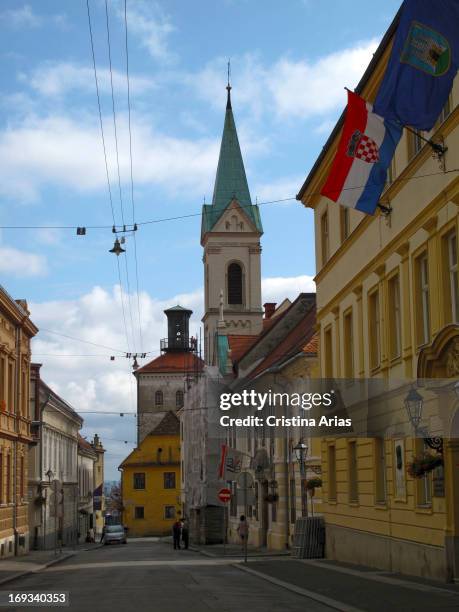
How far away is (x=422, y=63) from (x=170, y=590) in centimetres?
1077

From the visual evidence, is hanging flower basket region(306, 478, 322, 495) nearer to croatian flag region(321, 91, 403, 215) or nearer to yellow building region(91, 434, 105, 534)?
croatian flag region(321, 91, 403, 215)

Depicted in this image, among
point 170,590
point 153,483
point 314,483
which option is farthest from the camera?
point 153,483

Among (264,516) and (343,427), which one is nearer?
(343,427)

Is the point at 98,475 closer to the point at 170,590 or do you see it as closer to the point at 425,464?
the point at 170,590

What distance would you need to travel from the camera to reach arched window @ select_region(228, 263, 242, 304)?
8112cm

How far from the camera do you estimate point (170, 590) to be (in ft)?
64.5

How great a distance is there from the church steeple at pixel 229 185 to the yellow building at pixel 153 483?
28205 millimetres

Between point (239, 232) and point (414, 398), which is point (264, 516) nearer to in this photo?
point (414, 398)

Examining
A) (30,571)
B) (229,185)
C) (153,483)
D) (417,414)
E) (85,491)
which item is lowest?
(30,571)

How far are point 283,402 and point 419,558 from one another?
16996mm

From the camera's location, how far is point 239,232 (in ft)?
270

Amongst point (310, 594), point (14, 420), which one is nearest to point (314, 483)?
point (310, 594)

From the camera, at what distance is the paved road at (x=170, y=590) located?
640 inches

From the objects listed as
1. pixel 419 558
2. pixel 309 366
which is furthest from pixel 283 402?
pixel 419 558
